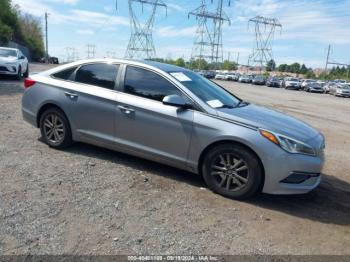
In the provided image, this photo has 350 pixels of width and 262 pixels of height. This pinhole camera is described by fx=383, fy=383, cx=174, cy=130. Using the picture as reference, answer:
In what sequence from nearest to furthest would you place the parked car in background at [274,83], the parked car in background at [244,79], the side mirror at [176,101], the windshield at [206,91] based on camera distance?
the side mirror at [176,101] → the windshield at [206,91] → the parked car in background at [274,83] → the parked car in background at [244,79]

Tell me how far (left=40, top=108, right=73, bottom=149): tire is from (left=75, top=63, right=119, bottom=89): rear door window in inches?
26.0

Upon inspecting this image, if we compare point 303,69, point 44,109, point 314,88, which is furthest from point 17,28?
point 303,69

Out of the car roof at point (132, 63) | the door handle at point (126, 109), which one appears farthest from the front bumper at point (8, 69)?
the door handle at point (126, 109)

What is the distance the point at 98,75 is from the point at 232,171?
2584 millimetres

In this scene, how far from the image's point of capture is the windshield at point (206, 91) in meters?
5.26

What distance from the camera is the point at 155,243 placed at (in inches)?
141

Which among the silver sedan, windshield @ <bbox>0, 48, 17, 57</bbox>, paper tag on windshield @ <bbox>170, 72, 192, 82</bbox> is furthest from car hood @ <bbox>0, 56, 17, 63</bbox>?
paper tag on windshield @ <bbox>170, 72, 192, 82</bbox>

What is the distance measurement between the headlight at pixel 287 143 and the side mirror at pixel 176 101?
1.04 m

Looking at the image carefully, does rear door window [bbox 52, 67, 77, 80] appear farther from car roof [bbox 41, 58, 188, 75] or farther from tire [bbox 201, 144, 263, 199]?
tire [bbox 201, 144, 263, 199]

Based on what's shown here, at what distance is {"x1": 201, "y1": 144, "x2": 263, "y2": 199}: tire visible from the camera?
4613mm

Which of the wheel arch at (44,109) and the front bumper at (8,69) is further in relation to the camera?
the front bumper at (8,69)

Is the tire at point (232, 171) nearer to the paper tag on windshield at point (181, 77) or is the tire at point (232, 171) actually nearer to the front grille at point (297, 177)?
the front grille at point (297, 177)

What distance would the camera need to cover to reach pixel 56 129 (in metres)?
6.20

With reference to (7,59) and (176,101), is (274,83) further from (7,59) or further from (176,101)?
(176,101)
